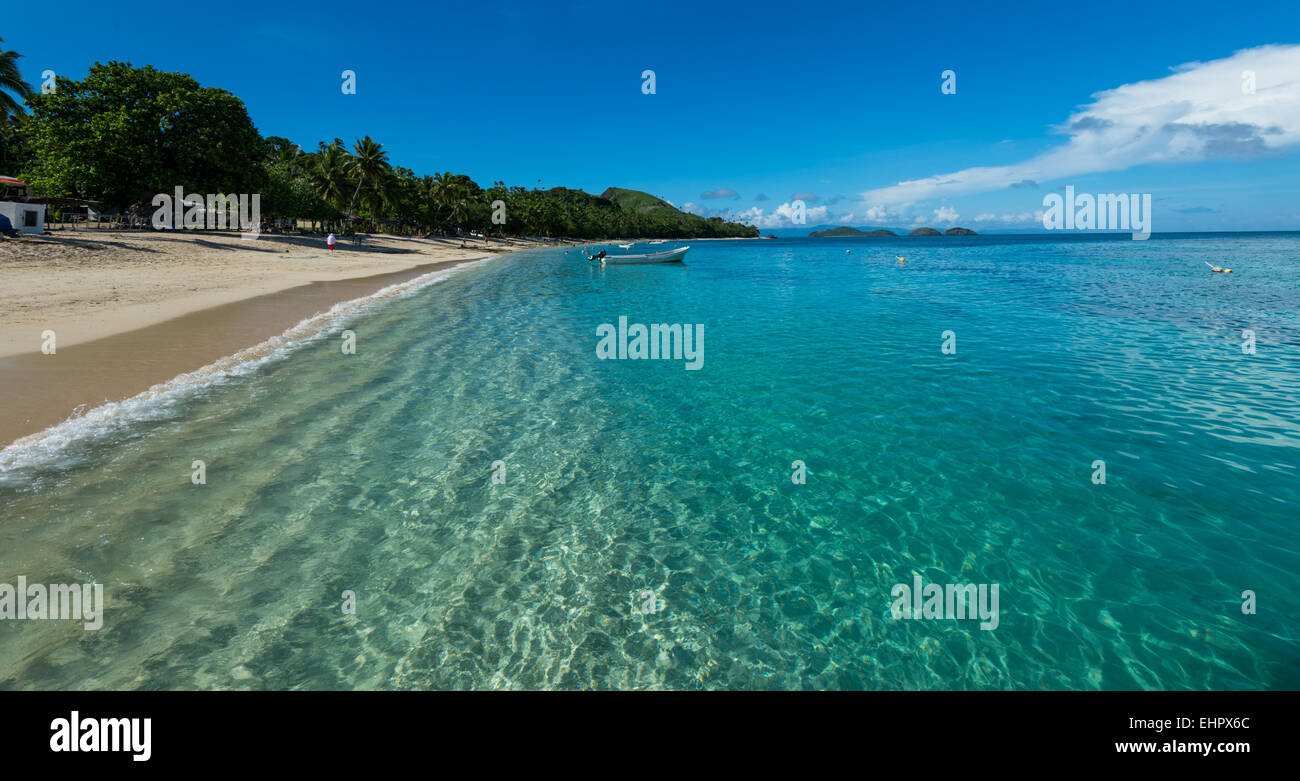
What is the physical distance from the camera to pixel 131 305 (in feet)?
73.9

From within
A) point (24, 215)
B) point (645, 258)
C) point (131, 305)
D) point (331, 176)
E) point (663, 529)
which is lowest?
point (663, 529)

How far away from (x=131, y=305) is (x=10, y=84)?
3946cm

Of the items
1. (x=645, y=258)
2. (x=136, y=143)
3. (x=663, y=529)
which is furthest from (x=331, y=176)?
(x=663, y=529)

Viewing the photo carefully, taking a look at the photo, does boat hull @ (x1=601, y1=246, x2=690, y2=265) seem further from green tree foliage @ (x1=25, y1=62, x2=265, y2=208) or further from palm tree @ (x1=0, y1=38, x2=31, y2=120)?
palm tree @ (x1=0, y1=38, x2=31, y2=120)

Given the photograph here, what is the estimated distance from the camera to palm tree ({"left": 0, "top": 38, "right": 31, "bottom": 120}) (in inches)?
1588

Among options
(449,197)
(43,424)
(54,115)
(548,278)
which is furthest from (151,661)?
(449,197)

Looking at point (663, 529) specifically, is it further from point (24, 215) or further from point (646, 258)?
point (646, 258)

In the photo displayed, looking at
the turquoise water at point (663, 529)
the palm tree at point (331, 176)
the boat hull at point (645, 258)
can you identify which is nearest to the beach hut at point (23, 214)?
the turquoise water at point (663, 529)

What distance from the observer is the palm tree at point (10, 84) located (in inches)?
1588

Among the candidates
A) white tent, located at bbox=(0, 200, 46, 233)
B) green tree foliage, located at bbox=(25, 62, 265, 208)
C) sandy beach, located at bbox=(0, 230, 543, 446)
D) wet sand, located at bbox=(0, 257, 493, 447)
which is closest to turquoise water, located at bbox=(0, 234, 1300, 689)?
wet sand, located at bbox=(0, 257, 493, 447)

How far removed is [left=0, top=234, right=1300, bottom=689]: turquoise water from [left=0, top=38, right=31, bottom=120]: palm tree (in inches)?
2004

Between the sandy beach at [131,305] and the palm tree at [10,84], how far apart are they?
10.4 meters
